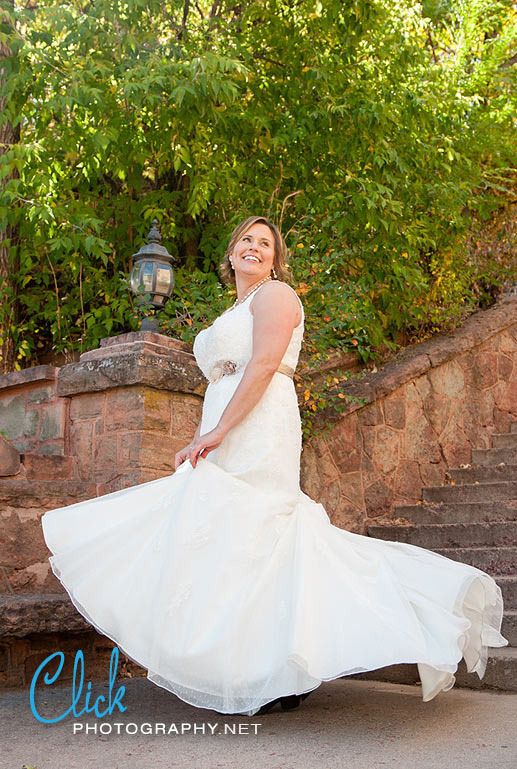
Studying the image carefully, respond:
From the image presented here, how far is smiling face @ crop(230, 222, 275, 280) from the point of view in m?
3.18

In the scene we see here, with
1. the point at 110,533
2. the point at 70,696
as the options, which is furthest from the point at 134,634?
the point at 70,696

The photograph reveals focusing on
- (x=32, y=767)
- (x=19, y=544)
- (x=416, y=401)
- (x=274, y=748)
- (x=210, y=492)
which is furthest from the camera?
(x=416, y=401)

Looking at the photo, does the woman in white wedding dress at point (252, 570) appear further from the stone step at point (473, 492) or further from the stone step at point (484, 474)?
the stone step at point (484, 474)

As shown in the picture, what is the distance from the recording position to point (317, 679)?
236cm

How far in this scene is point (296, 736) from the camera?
8.66 feet

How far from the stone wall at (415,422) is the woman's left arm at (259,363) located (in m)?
2.56

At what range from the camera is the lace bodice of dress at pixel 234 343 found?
119 inches

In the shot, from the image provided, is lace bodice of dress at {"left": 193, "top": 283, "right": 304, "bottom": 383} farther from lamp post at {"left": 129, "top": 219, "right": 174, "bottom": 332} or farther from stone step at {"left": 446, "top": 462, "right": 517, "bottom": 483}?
stone step at {"left": 446, "top": 462, "right": 517, "bottom": 483}

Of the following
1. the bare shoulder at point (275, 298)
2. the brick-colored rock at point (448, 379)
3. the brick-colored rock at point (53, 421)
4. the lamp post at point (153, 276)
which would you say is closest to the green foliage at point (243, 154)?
the lamp post at point (153, 276)

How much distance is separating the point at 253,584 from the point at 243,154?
4473 mm

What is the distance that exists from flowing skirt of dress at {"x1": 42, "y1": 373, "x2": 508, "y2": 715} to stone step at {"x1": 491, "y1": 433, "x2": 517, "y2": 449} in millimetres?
3785

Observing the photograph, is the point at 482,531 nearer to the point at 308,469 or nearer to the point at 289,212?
the point at 308,469

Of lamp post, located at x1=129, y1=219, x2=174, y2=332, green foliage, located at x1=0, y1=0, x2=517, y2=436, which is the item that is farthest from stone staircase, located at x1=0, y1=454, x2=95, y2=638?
green foliage, located at x1=0, y1=0, x2=517, y2=436

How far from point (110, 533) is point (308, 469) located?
2703 millimetres
